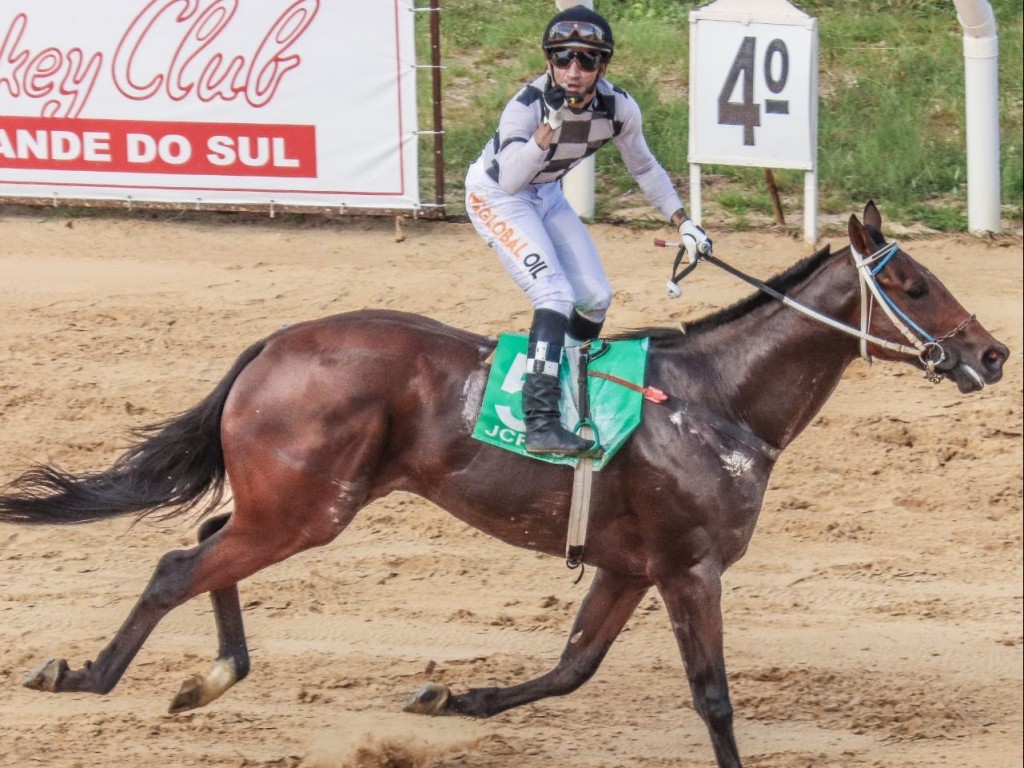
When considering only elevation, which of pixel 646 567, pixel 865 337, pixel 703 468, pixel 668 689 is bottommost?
pixel 668 689

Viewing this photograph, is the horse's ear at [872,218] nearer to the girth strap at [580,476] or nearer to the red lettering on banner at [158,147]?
the girth strap at [580,476]

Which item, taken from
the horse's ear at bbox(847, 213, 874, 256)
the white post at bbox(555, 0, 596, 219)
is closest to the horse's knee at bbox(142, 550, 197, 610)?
the horse's ear at bbox(847, 213, 874, 256)

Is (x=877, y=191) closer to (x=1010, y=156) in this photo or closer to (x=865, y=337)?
(x=1010, y=156)

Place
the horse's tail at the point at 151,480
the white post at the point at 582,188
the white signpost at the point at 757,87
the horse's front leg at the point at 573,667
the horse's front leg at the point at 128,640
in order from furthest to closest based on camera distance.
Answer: the white post at the point at 582,188 → the white signpost at the point at 757,87 → the horse's front leg at the point at 573,667 → the horse's tail at the point at 151,480 → the horse's front leg at the point at 128,640

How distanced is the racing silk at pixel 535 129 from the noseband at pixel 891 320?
3.11ft

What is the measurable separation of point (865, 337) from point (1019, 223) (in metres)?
5.34

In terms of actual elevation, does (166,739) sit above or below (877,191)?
below

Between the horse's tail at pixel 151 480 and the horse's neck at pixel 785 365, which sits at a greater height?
the horse's neck at pixel 785 365

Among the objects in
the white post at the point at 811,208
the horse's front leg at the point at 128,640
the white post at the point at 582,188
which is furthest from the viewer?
the white post at the point at 582,188

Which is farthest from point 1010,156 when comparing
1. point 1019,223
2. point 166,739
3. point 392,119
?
point 166,739

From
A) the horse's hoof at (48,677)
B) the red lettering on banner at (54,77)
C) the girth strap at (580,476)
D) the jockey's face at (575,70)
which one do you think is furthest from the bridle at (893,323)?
the red lettering on banner at (54,77)

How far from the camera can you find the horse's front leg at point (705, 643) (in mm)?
5215

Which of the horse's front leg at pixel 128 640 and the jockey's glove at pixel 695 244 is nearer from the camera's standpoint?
the horse's front leg at pixel 128 640

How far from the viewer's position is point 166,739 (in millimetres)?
5648
